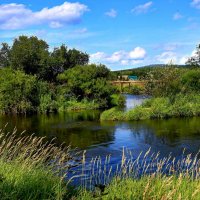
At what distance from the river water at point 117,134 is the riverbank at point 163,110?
4.09 ft

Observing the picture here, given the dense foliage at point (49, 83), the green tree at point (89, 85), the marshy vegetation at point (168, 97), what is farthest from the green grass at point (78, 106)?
the marshy vegetation at point (168, 97)

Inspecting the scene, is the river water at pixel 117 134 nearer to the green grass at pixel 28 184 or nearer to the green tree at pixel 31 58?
the green grass at pixel 28 184

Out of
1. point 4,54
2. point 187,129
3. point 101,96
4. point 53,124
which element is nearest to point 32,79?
point 101,96

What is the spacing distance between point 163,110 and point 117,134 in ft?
28.3

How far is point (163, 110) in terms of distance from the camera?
116ft

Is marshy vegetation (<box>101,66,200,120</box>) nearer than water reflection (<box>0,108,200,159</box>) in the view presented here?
No

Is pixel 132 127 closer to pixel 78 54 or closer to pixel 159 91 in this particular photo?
pixel 159 91

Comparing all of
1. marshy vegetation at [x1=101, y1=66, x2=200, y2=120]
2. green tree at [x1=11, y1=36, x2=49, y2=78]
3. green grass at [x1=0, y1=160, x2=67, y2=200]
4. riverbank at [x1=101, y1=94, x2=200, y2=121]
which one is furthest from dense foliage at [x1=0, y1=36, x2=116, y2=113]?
green grass at [x1=0, y1=160, x2=67, y2=200]

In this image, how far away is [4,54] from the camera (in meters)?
76.6

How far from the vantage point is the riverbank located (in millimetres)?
34750

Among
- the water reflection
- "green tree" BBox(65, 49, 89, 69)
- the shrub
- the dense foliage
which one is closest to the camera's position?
the water reflection

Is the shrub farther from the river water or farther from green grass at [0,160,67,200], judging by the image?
green grass at [0,160,67,200]

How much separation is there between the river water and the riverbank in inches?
49.1

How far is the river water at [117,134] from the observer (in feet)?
75.1
